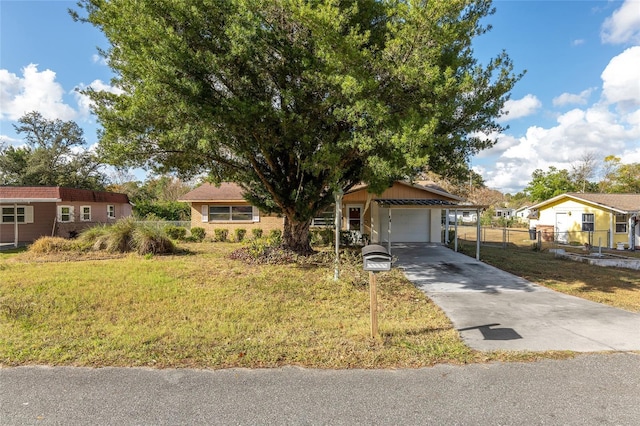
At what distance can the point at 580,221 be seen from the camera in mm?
20500

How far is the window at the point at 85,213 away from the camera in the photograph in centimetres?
2044

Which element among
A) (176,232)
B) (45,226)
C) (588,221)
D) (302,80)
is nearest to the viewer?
(302,80)

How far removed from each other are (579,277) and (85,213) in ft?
79.9

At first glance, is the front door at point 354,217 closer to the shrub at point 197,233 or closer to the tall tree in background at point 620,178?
the shrub at point 197,233

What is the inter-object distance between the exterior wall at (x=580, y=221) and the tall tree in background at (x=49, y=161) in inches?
1323

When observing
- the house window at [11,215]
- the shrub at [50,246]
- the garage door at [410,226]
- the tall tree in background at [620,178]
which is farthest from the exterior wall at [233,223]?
the tall tree in background at [620,178]

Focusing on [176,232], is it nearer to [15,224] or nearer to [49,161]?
[15,224]

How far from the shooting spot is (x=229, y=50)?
25.5ft

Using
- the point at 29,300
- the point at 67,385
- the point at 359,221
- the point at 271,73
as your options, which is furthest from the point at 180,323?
the point at 359,221

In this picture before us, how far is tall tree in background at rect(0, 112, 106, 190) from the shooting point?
A: 2944 cm

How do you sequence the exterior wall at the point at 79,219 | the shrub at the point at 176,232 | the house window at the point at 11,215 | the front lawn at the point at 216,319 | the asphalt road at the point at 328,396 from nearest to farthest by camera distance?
the asphalt road at the point at 328,396 < the front lawn at the point at 216,319 < the shrub at the point at 176,232 < the house window at the point at 11,215 < the exterior wall at the point at 79,219

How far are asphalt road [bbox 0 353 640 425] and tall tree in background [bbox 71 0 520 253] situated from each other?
380 cm

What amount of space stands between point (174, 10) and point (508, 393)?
8484mm

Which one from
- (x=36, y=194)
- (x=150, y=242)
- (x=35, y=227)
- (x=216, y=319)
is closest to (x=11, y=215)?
(x=35, y=227)
